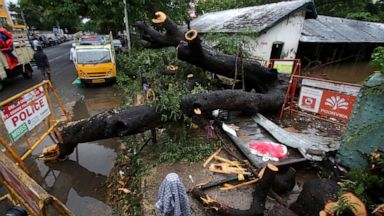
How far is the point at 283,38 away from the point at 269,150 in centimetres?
1016

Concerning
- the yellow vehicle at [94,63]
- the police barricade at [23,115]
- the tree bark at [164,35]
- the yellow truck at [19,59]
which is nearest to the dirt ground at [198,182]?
the police barricade at [23,115]

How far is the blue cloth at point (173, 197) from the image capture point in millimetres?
2594

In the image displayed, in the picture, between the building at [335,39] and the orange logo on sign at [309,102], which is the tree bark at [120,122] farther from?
the building at [335,39]

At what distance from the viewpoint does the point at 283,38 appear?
12.5 metres

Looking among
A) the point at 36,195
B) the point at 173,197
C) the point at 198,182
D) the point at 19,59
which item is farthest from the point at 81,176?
the point at 19,59

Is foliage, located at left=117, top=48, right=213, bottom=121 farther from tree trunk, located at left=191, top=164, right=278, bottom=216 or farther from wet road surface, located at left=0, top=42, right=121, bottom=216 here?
tree trunk, located at left=191, top=164, right=278, bottom=216

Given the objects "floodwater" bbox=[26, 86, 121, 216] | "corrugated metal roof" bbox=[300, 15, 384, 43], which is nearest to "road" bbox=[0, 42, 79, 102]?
"floodwater" bbox=[26, 86, 121, 216]

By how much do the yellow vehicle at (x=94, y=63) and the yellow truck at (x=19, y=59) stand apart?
9.87ft

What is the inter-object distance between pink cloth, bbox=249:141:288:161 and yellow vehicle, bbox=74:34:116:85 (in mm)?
8613

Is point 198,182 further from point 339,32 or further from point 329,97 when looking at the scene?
point 339,32

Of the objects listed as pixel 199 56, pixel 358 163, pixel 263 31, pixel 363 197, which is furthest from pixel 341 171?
pixel 263 31

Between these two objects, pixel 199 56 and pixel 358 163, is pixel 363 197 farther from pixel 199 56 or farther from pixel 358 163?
pixel 199 56

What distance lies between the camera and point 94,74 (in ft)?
34.6

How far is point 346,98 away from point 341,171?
2.07 m
